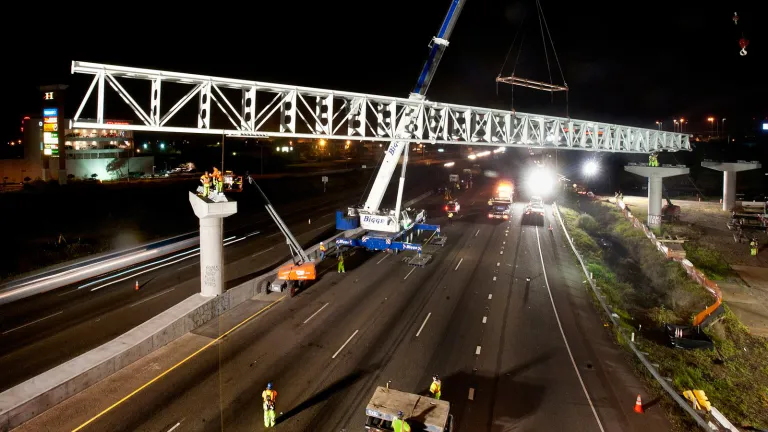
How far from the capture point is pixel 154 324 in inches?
732

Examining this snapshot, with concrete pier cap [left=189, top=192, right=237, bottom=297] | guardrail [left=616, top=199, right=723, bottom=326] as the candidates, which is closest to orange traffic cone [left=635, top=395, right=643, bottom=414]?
guardrail [left=616, top=199, right=723, bottom=326]

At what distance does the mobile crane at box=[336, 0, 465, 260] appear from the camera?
108ft

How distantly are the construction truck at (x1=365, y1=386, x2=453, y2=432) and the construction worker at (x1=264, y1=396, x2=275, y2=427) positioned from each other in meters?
3.13

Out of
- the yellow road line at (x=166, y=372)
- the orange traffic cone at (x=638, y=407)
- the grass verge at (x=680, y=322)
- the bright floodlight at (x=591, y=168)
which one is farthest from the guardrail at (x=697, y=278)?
the bright floodlight at (x=591, y=168)

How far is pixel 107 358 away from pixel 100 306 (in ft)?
24.8

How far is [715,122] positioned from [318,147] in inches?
4684

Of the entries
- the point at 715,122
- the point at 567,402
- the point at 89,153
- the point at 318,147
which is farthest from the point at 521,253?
the point at 715,122

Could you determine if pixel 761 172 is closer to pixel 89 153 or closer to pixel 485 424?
pixel 485 424

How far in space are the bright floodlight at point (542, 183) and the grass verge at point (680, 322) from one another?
34.4 meters

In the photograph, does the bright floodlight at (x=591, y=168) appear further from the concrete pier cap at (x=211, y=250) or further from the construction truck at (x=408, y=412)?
the construction truck at (x=408, y=412)

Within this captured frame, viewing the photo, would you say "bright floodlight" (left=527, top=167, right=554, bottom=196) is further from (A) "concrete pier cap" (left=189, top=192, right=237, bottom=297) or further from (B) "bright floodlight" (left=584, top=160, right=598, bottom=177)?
(A) "concrete pier cap" (left=189, top=192, right=237, bottom=297)

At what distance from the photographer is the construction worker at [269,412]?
12859mm

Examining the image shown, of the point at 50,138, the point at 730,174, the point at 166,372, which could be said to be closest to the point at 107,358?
the point at 166,372

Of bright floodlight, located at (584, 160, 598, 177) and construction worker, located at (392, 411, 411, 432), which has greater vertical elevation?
bright floodlight, located at (584, 160, 598, 177)
